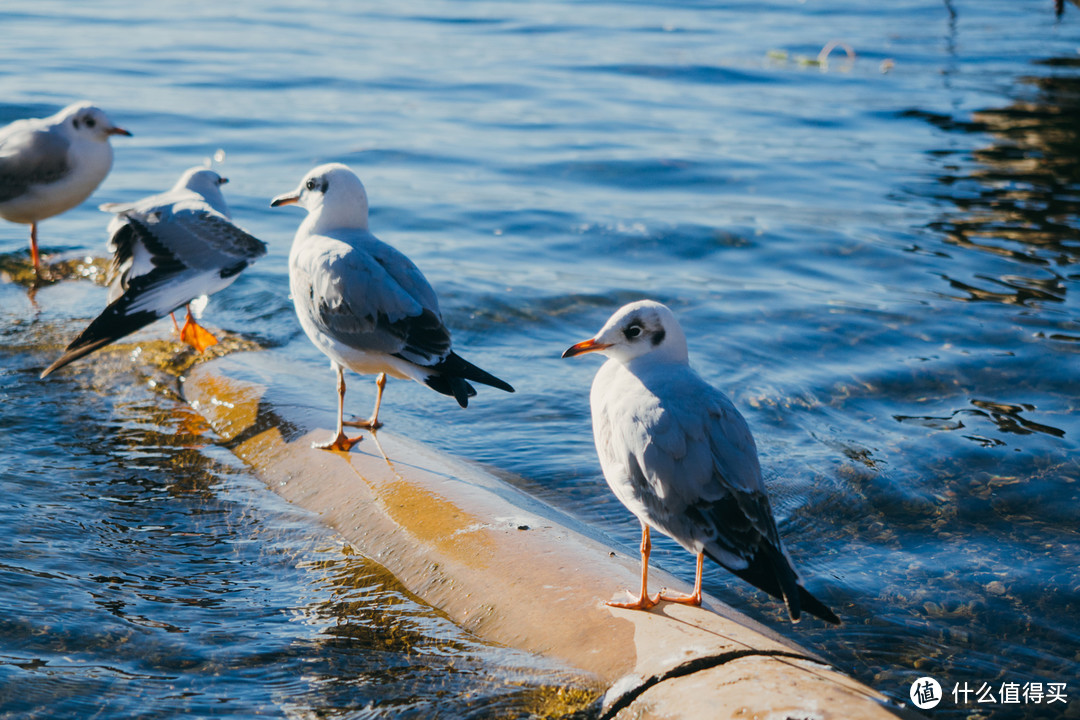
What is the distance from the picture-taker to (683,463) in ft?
11.3

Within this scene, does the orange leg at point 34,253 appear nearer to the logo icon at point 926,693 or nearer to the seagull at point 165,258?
the seagull at point 165,258

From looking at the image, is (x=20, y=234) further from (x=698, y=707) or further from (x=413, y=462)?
(x=698, y=707)

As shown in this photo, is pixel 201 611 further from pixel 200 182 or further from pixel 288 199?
pixel 200 182

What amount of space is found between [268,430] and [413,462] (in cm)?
86

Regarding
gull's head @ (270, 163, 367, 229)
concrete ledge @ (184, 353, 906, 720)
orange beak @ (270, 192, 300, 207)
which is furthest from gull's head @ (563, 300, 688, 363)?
orange beak @ (270, 192, 300, 207)

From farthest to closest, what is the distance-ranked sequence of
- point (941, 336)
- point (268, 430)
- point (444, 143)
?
1. point (444, 143)
2. point (941, 336)
3. point (268, 430)

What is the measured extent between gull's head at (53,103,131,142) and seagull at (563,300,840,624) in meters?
5.31

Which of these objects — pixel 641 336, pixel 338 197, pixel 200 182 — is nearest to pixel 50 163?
pixel 200 182

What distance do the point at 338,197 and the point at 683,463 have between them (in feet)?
8.13

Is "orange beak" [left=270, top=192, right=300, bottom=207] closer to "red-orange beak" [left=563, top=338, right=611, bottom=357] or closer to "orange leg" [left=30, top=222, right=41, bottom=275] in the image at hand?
"red-orange beak" [left=563, top=338, right=611, bottom=357]

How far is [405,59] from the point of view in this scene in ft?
58.0

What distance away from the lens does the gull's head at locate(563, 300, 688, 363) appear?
3.77 m

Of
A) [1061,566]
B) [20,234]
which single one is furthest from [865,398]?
[20,234]

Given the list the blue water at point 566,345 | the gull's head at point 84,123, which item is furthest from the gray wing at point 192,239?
the gull's head at point 84,123
